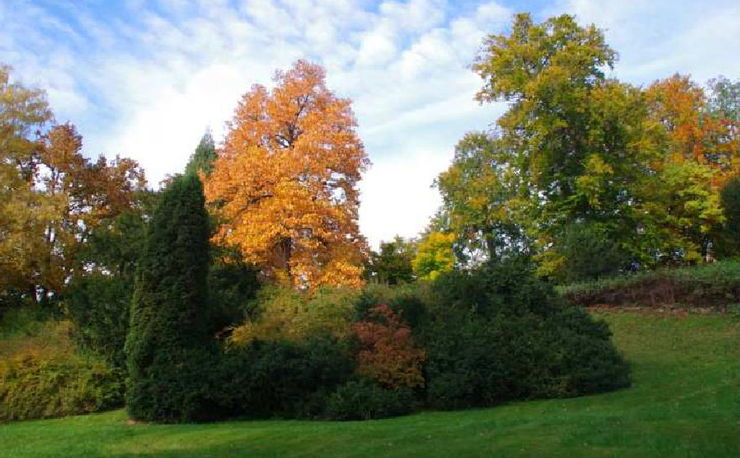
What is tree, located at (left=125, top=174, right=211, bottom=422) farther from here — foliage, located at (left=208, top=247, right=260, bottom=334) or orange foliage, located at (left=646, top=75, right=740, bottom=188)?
orange foliage, located at (left=646, top=75, right=740, bottom=188)

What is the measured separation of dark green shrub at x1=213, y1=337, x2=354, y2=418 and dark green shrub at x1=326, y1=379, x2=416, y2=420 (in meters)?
0.53

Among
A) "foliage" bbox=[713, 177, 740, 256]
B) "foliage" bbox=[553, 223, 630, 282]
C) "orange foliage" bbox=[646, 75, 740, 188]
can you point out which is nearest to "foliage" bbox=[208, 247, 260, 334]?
"foliage" bbox=[553, 223, 630, 282]

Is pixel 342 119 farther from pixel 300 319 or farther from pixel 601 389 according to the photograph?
pixel 601 389

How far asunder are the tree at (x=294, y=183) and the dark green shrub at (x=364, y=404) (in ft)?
39.1

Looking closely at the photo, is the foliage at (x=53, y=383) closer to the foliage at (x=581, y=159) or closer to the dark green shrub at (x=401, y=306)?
the dark green shrub at (x=401, y=306)

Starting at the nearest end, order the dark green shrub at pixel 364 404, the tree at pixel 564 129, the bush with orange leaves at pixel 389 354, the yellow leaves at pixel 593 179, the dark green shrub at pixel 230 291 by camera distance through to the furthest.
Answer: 1. the dark green shrub at pixel 364 404
2. the bush with orange leaves at pixel 389 354
3. the dark green shrub at pixel 230 291
4. the yellow leaves at pixel 593 179
5. the tree at pixel 564 129

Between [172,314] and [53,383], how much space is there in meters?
3.92

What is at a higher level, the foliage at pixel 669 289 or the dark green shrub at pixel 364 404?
the foliage at pixel 669 289

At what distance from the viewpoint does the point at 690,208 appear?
31.5 metres

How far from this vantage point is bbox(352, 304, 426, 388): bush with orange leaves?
13.3m

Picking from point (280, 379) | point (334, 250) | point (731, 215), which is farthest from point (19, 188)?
point (731, 215)

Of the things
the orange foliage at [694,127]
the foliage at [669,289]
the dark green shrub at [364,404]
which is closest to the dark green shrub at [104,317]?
the dark green shrub at [364,404]

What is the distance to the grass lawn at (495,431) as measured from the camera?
25.5 ft

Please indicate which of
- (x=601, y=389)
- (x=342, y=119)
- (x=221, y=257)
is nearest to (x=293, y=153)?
(x=342, y=119)
